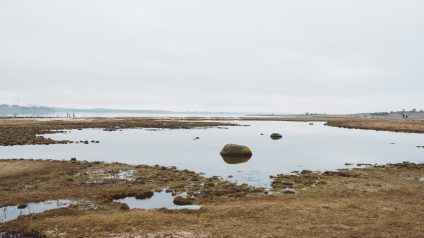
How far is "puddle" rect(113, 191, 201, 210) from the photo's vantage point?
2299 centimetres

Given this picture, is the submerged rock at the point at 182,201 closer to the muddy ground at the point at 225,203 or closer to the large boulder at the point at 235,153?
the muddy ground at the point at 225,203

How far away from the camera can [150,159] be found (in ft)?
150

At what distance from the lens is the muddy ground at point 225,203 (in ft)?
58.4

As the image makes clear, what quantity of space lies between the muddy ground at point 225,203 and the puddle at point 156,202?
1.10 m

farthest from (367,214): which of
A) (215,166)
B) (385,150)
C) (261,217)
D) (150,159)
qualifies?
(385,150)

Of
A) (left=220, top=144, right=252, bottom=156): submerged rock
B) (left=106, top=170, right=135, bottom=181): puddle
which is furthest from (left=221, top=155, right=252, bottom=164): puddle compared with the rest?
(left=106, top=170, right=135, bottom=181): puddle

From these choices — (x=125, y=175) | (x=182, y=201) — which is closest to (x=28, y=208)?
(x=182, y=201)

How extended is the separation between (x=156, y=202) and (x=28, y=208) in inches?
328

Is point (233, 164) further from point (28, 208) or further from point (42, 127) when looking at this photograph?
point (42, 127)

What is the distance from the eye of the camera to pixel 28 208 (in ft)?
72.9

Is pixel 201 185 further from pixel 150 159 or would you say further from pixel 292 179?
pixel 150 159

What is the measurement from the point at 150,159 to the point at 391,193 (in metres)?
29.6

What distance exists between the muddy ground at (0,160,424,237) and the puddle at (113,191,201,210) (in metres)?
1.10

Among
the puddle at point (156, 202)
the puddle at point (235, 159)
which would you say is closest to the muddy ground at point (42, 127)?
the puddle at point (235, 159)
